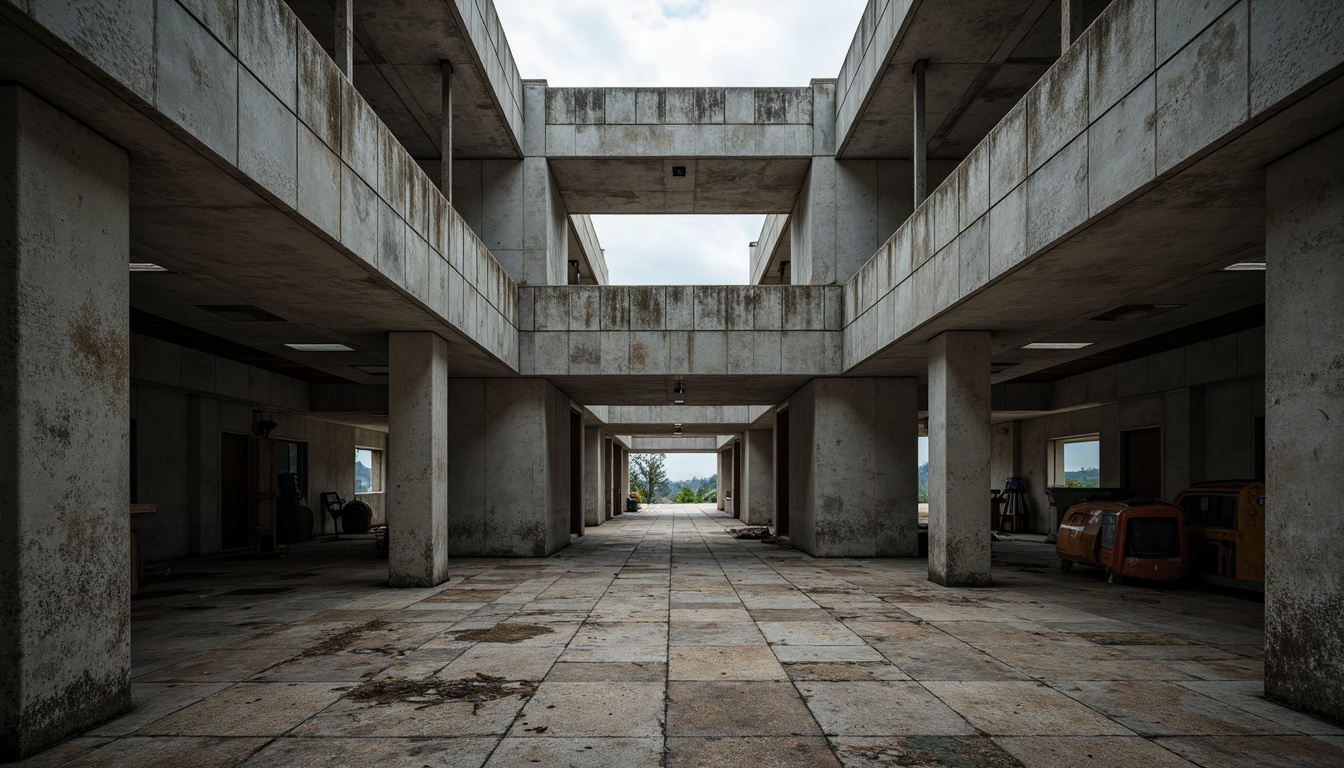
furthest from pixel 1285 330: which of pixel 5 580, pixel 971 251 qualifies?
pixel 5 580

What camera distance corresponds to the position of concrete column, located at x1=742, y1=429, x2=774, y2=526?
100 ft

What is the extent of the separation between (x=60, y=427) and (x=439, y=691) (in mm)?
3115

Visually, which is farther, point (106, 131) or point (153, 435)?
point (153, 435)

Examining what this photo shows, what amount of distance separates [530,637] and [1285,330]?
7009mm

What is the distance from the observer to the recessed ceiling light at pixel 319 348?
48.2 ft

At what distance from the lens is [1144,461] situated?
63.5ft

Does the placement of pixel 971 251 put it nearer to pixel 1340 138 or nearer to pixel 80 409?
pixel 1340 138

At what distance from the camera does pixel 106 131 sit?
5.29m

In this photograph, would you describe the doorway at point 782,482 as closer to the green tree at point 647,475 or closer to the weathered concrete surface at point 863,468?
the weathered concrete surface at point 863,468

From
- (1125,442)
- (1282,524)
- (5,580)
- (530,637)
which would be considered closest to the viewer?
(5,580)

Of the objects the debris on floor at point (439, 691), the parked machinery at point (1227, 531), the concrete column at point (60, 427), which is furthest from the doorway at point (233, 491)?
the parked machinery at point (1227, 531)

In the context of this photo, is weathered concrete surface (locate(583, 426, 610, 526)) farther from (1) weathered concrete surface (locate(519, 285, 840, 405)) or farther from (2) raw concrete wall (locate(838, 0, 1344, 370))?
(2) raw concrete wall (locate(838, 0, 1344, 370))

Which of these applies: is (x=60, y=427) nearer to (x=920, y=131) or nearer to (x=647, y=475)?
(x=920, y=131)

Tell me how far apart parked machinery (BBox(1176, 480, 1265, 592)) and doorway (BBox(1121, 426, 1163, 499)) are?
243 inches
